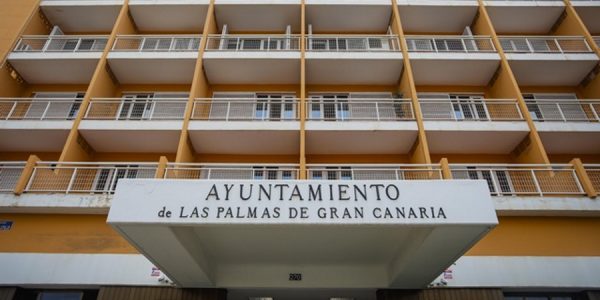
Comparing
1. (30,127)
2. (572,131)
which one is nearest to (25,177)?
(30,127)

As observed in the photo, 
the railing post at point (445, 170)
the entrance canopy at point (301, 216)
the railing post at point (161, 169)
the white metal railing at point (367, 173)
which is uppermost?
the white metal railing at point (367, 173)

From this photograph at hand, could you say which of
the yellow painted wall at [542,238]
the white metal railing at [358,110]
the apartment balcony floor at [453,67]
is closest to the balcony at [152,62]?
the white metal railing at [358,110]

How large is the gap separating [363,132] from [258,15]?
880 centimetres

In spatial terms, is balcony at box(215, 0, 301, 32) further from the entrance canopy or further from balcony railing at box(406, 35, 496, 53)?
the entrance canopy

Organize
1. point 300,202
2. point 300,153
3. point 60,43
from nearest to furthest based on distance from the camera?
point 300,202 → point 300,153 → point 60,43

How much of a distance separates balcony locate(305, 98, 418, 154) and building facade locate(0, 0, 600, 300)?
3.2 inches

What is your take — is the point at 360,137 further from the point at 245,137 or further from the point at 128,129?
the point at 128,129

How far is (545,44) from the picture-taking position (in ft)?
58.3

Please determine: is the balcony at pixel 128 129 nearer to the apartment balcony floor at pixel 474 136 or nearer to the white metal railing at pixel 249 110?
the white metal railing at pixel 249 110

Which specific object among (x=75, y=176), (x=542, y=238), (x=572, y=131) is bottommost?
(x=542, y=238)

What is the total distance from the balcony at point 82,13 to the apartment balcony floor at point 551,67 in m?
19.1

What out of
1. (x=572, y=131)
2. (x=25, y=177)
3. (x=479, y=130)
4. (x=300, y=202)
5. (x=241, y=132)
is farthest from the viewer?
(x=241, y=132)

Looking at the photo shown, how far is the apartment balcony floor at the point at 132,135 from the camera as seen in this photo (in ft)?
45.1

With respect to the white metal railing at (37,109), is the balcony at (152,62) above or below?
above
